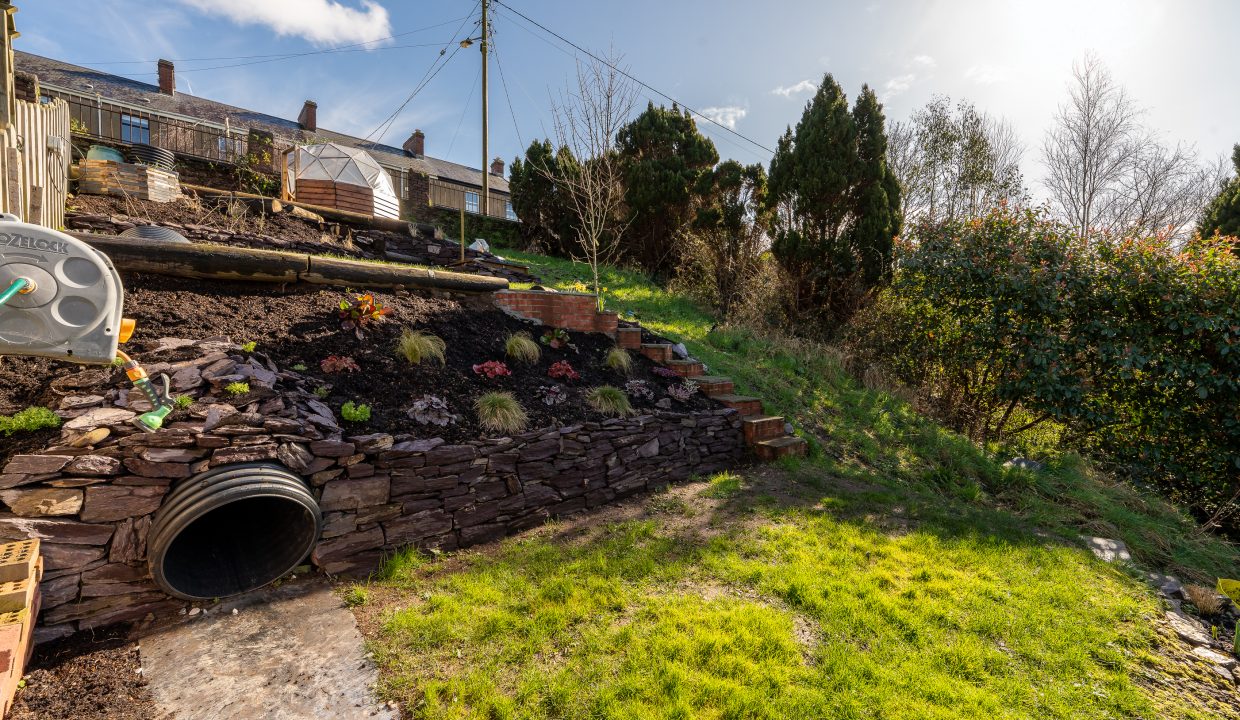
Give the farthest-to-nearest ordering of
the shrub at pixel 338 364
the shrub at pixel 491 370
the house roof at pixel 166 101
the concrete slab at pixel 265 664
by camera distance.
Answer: the house roof at pixel 166 101 < the shrub at pixel 491 370 < the shrub at pixel 338 364 < the concrete slab at pixel 265 664

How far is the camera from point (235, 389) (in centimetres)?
286

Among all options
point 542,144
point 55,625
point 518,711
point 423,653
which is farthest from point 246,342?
point 542,144

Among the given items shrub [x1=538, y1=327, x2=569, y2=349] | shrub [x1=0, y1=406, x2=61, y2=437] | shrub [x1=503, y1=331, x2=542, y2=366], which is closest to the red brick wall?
shrub [x1=538, y1=327, x2=569, y2=349]

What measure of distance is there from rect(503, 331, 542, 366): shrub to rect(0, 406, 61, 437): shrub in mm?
2859

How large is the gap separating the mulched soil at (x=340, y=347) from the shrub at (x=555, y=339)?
0.30 m

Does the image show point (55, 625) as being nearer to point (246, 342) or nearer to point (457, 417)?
point (246, 342)

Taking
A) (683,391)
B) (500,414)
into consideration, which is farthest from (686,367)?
(500,414)

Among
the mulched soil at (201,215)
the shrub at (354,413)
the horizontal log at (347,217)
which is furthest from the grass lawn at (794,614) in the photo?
the horizontal log at (347,217)

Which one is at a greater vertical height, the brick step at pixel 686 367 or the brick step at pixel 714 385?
the brick step at pixel 686 367

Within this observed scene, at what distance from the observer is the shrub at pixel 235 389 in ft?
9.37

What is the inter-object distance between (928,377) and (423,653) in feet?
24.5

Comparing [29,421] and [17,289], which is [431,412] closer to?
[29,421]

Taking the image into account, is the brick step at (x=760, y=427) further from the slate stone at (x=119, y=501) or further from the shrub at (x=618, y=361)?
the slate stone at (x=119, y=501)

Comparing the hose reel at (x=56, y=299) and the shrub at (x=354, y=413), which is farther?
the shrub at (x=354, y=413)
